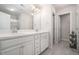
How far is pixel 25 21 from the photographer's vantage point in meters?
1.71

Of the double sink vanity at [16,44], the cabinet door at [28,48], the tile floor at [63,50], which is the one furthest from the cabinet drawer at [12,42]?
the tile floor at [63,50]

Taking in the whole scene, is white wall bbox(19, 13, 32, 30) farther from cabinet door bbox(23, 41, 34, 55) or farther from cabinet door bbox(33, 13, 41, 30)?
cabinet door bbox(23, 41, 34, 55)

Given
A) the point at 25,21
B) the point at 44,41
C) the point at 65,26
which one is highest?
the point at 25,21

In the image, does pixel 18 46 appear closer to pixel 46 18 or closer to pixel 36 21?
pixel 36 21

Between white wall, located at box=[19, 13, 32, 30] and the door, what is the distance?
798 millimetres

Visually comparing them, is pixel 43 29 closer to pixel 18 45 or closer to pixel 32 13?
pixel 32 13

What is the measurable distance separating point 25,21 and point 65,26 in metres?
0.97

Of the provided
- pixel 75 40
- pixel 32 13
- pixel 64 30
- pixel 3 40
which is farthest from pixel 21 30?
pixel 75 40

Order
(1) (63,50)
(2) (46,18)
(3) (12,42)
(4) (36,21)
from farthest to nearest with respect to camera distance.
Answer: (2) (46,18), (4) (36,21), (1) (63,50), (3) (12,42)

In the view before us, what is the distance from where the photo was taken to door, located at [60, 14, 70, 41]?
1664mm

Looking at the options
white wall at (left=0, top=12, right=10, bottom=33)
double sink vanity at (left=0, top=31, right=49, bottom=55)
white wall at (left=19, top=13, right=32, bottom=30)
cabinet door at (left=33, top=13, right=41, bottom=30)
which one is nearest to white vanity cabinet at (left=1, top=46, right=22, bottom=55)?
double sink vanity at (left=0, top=31, right=49, bottom=55)

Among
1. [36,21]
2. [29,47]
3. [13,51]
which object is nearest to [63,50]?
[29,47]

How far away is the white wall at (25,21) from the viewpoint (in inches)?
64.8
